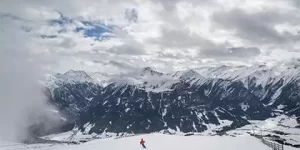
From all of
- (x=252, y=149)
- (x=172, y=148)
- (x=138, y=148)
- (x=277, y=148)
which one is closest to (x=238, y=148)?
(x=252, y=149)

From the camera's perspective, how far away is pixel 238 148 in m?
63.9

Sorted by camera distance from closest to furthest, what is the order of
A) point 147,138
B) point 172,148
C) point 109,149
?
point 172,148, point 109,149, point 147,138

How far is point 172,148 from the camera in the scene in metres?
60.6

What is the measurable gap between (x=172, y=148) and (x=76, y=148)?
21909 mm

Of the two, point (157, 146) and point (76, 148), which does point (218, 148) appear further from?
point (76, 148)

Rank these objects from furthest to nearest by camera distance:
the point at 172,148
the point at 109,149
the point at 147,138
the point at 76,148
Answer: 1. the point at 147,138
2. the point at 76,148
3. the point at 109,149
4. the point at 172,148

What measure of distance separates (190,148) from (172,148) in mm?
3405

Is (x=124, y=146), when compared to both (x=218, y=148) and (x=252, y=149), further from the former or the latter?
(x=252, y=149)

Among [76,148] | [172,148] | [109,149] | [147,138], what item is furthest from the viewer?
[147,138]

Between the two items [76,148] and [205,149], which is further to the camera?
[76,148]

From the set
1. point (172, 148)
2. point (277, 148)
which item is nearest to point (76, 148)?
point (172, 148)

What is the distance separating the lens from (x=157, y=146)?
211 ft

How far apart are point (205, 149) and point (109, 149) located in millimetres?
17267

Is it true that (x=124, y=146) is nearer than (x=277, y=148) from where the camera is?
No
